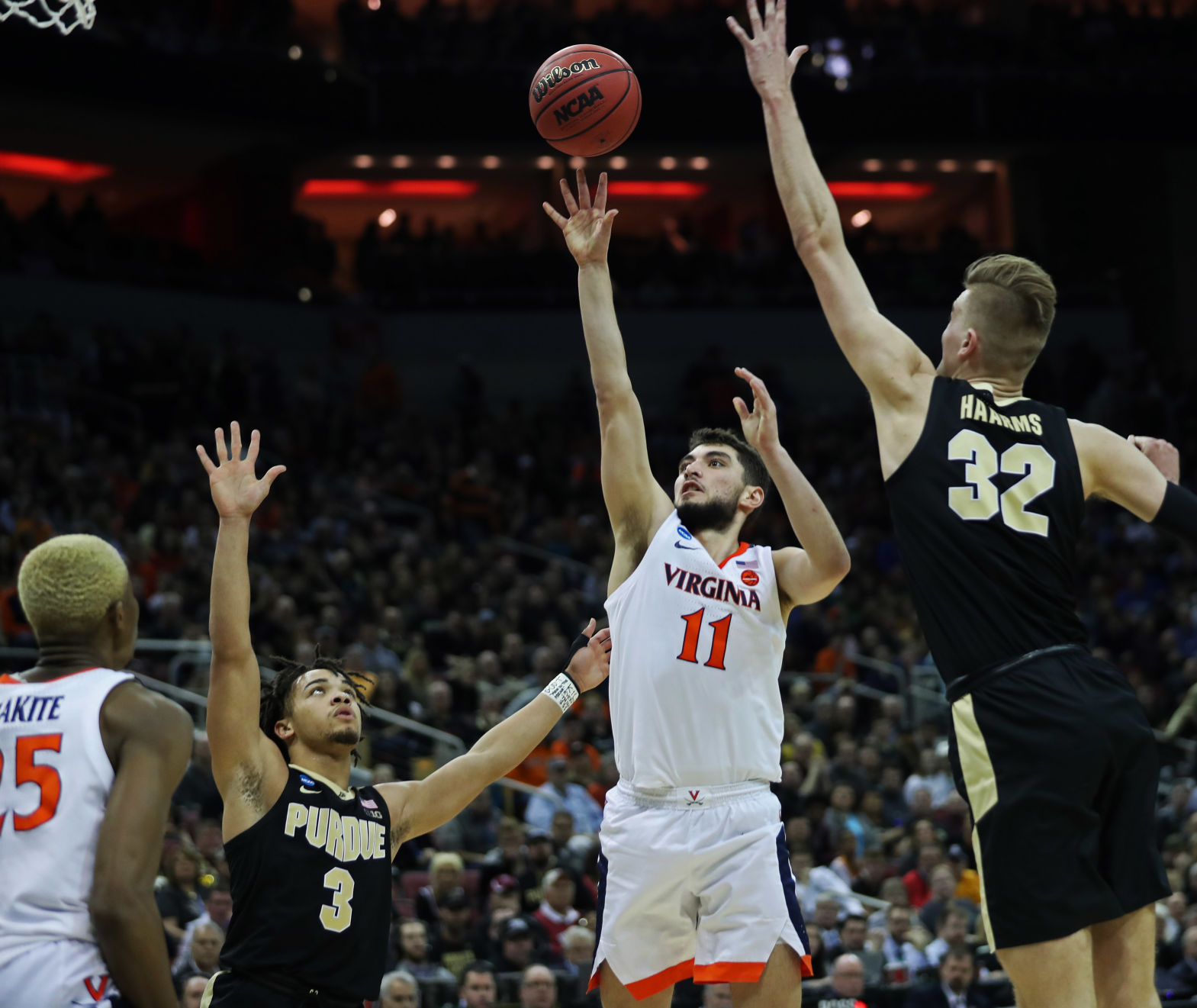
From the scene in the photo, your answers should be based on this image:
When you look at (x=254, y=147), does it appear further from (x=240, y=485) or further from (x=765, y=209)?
(x=240, y=485)

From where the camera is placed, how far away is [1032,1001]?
151 inches

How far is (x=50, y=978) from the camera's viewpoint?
12.2 ft

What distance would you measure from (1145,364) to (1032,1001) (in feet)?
75.2

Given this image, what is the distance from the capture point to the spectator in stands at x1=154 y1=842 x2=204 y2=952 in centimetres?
1016

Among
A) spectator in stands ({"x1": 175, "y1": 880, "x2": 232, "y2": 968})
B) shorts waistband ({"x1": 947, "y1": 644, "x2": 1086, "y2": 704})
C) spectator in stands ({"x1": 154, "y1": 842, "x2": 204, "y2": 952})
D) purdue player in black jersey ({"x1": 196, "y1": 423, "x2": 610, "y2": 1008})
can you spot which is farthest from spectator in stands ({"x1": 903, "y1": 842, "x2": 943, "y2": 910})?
shorts waistband ({"x1": 947, "y1": 644, "x2": 1086, "y2": 704})

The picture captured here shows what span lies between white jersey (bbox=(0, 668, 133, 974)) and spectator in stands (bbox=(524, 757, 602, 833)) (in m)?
8.75

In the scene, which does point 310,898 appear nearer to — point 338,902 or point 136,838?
point 338,902

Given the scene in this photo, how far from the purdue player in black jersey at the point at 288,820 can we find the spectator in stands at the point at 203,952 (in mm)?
4532

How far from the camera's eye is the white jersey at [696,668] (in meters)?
5.36

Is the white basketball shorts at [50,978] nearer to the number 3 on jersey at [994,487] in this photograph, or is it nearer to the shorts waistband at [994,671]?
the shorts waistband at [994,671]

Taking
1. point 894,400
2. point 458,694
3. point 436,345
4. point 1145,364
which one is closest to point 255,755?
point 894,400

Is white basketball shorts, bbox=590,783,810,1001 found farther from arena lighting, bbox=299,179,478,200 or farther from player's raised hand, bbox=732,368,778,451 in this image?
arena lighting, bbox=299,179,478,200

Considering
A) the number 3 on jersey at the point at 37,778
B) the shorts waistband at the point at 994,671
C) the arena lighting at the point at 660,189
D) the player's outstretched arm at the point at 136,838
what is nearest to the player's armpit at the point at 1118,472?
the shorts waistband at the point at 994,671

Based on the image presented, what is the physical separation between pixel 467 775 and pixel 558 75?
3416 millimetres
